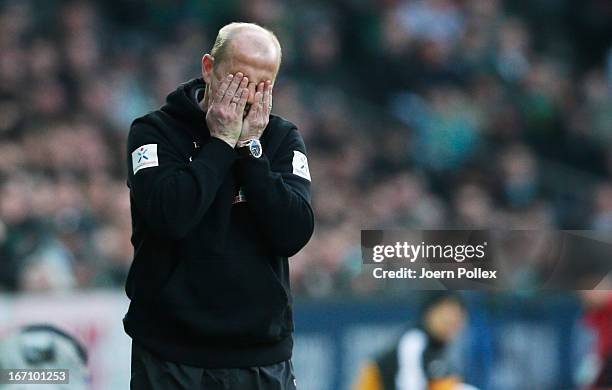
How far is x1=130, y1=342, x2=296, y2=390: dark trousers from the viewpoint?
9.55 feet

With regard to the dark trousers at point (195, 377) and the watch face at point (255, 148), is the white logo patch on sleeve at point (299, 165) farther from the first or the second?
the dark trousers at point (195, 377)

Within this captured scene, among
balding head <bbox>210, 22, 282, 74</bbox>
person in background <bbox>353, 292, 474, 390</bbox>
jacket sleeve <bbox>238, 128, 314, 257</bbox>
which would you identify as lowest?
person in background <bbox>353, 292, 474, 390</bbox>

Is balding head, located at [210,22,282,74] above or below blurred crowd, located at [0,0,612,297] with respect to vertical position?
below

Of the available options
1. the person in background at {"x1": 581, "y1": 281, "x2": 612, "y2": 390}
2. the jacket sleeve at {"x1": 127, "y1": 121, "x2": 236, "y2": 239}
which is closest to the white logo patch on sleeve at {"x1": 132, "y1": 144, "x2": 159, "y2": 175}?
the jacket sleeve at {"x1": 127, "y1": 121, "x2": 236, "y2": 239}

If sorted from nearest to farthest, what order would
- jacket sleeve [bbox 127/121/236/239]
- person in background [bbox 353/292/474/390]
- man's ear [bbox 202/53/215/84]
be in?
jacket sleeve [bbox 127/121/236/239], man's ear [bbox 202/53/215/84], person in background [bbox 353/292/474/390]

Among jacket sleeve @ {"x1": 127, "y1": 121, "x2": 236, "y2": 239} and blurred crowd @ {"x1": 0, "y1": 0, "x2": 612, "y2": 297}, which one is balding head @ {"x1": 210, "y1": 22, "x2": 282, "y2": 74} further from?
blurred crowd @ {"x1": 0, "y1": 0, "x2": 612, "y2": 297}

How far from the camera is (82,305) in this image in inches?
183

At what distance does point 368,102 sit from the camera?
9.20m

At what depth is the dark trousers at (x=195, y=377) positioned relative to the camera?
9.55 feet

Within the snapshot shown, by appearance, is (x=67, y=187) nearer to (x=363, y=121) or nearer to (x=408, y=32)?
(x=363, y=121)

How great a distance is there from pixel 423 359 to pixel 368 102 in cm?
464

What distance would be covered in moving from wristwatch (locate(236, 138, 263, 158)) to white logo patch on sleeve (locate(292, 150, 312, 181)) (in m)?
0.15

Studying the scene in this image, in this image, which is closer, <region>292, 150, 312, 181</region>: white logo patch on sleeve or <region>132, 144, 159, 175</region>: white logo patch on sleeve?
<region>132, 144, 159, 175</region>: white logo patch on sleeve

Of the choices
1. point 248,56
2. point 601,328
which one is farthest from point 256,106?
point 601,328
